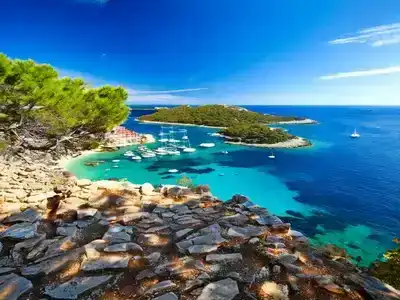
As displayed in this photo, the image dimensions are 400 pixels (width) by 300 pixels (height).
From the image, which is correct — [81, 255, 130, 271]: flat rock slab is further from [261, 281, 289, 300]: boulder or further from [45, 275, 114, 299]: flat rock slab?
[261, 281, 289, 300]: boulder

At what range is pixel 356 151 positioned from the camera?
160ft

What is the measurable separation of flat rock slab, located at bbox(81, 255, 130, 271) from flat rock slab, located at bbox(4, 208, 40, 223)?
67.3 inches

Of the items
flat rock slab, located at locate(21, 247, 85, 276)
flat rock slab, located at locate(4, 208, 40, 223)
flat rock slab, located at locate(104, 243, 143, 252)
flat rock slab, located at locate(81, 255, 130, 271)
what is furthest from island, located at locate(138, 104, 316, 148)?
flat rock slab, located at locate(21, 247, 85, 276)

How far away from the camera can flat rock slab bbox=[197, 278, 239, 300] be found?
105 inches

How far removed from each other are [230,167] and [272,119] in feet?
235

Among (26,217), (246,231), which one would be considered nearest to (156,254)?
(246,231)

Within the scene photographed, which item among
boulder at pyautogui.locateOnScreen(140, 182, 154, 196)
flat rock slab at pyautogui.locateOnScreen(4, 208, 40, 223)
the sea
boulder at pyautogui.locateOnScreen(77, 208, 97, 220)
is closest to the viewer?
flat rock slab at pyautogui.locateOnScreen(4, 208, 40, 223)

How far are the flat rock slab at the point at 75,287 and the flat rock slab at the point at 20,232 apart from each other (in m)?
1.41

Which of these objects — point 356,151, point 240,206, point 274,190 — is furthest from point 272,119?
point 240,206

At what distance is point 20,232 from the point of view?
394 cm

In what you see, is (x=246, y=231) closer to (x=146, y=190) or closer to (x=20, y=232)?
(x=146, y=190)

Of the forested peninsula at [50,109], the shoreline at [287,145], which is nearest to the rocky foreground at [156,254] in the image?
the forested peninsula at [50,109]

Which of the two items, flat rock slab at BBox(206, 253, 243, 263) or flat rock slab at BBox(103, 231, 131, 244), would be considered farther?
flat rock slab at BBox(103, 231, 131, 244)

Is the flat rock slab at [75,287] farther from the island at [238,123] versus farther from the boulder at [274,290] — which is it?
the island at [238,123]
